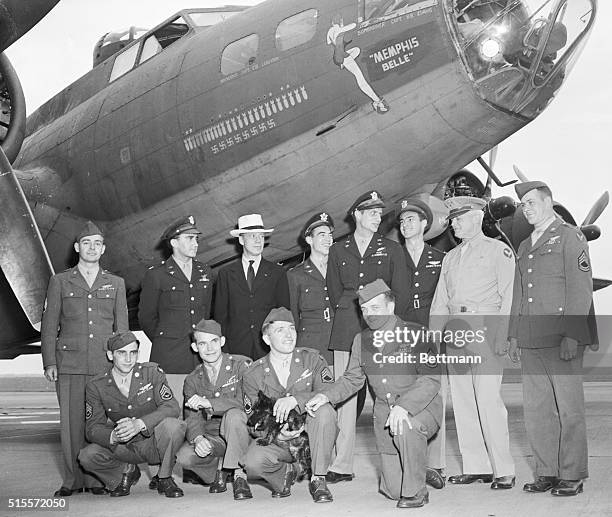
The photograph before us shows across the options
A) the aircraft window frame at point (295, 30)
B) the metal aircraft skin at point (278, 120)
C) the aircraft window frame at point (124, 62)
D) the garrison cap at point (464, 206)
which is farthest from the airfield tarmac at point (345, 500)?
the aircraft window frame at point (124, 62)

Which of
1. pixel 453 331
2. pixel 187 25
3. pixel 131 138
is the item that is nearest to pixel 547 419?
pixel 453 331

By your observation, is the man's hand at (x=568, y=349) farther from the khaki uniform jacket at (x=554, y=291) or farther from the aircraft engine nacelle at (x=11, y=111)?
the aircraft engine nacelle at (x=11, y=111)

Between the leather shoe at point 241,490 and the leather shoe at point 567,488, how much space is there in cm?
201

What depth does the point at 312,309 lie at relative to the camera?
754 centimetres

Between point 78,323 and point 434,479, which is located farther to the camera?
point 78,323

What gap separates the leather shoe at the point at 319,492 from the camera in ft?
19.2

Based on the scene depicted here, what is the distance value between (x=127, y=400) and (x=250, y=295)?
4.39 ft

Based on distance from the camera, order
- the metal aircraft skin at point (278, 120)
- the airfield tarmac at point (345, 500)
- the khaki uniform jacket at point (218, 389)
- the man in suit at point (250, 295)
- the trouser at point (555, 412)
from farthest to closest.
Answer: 1. the metal aircraft skin at point (278, 120)
2. the man in suit at point (250, 295)
3. the khaki uniform jacket at point (218, 389)
4. the trouser at point (555, 412)
5. the airfield tarmac at point (345, 500)

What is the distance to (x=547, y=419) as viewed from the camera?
6.23m

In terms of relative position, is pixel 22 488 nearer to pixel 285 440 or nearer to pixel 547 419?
pixel 285 440

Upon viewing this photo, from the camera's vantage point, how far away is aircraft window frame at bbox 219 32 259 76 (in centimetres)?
885

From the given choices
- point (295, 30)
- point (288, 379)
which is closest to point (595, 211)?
point (295, 30)

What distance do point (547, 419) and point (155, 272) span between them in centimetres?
339

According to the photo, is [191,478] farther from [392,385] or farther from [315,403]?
[392,385]
